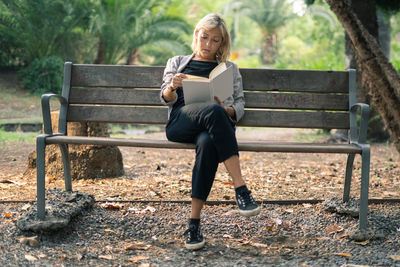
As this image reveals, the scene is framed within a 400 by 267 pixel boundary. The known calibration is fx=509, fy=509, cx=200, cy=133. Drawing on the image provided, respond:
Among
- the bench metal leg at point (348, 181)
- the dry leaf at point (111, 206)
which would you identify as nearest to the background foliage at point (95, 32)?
the bench metal leg at point (348, 181)

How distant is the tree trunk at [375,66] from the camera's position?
16.8 ft

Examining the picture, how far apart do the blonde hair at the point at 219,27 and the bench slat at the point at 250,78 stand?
312 millimetres

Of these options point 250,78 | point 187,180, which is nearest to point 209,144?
point 250,78

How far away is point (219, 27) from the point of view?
127 inches

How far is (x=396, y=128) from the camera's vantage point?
540cm

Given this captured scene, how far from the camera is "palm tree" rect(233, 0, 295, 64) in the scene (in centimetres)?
2600

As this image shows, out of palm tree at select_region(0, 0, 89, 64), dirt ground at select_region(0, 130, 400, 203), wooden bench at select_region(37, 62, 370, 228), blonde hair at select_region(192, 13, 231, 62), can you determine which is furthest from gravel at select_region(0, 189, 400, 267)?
palm tree at select_region(0, 0, 89, 64)

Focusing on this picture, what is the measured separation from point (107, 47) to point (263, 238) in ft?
45.6

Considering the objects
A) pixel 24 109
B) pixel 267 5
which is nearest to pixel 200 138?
pixel 24 109

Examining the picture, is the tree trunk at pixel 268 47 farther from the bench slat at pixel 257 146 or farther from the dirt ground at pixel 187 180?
the bench slat at pixel 257 146

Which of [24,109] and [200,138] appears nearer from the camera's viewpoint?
[200,138]

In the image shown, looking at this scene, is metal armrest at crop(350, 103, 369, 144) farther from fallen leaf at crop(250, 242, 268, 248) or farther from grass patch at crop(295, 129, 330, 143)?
grass patch at crop(295, 129, 330, 143)

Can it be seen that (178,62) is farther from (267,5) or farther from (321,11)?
(267,5)

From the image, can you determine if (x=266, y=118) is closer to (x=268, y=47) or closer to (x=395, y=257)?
(x=395, y=257)
